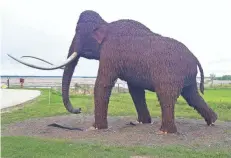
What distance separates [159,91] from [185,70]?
0.89 metres

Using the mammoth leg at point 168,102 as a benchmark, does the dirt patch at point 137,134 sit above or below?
below

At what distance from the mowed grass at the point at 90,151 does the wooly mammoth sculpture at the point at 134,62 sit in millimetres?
1757

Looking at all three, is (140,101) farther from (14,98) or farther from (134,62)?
(14,98)

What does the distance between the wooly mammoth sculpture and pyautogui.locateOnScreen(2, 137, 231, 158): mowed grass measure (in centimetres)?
176

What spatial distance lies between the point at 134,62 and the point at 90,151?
2952mm

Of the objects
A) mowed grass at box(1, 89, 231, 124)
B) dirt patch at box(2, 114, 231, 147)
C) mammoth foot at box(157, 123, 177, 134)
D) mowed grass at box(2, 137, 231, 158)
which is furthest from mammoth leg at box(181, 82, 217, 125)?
mowed grass at box(1, 89, 231, 124)

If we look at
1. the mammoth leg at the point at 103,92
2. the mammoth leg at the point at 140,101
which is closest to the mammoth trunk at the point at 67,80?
the mammoth leg at the point at 103,92

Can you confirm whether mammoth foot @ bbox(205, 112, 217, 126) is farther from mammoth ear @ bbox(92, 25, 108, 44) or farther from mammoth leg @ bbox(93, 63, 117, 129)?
mammoth ear @ bbox(92, 25, 108, 44)

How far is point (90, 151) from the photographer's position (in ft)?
24.3

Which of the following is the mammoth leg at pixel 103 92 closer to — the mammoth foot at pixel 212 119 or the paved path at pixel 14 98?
the mammoth foot at pixel 212 119

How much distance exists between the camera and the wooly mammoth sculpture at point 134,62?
9227 mm

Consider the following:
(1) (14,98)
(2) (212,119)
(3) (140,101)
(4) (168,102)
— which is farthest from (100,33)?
(1) (14,98)

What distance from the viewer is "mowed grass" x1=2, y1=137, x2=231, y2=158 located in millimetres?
7148

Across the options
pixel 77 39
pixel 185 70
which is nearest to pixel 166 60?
pixel 185 70
